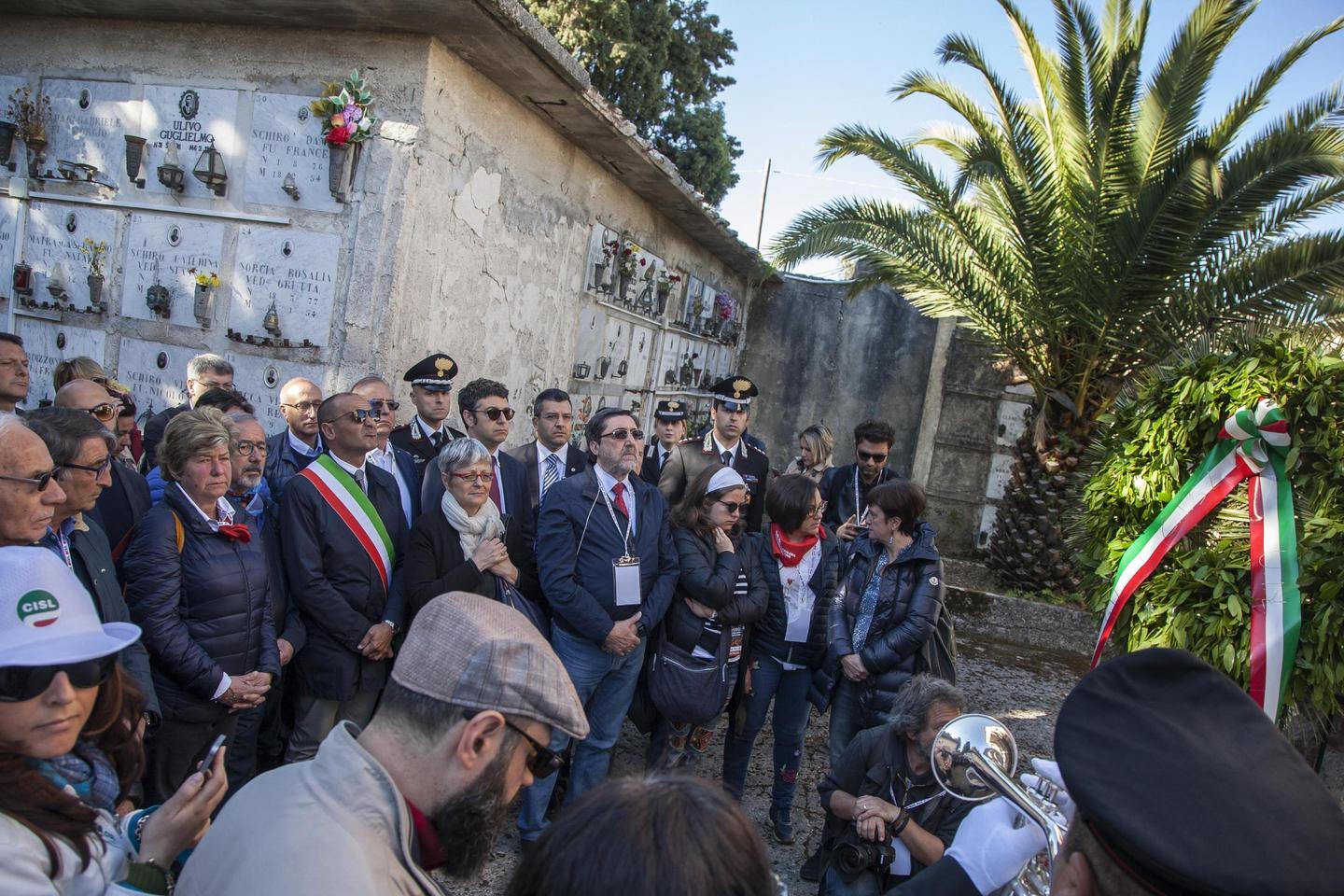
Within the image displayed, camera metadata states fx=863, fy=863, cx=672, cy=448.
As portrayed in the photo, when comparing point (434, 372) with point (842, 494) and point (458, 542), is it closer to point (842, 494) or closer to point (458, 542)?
point (458, 542)

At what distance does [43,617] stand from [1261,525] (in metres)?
3.79

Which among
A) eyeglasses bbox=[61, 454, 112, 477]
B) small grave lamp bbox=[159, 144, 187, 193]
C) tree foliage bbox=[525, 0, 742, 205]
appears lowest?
eyeglasses bbox=[61, 454, 112, 477]

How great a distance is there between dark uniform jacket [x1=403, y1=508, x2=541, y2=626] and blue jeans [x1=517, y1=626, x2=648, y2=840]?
571 mm

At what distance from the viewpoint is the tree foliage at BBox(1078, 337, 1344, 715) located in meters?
3.18

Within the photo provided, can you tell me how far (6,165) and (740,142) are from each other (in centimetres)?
1773

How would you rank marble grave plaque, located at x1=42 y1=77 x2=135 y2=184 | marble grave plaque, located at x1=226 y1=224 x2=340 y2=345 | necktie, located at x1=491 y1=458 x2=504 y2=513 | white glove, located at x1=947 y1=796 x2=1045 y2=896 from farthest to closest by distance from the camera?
marble grave plaque, located at x1=42 y1=77 x2=135 y2=184 < marble grave plaque, located at x1=226 y1=224 x2=340 y2=345 < necktie, located at x1=491 y1=458 x2=504 y2=513 < white glove, located at x1=947 y1=796 x2=1045 y2=896

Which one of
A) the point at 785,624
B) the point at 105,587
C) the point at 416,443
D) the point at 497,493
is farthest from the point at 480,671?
the point at 416,443

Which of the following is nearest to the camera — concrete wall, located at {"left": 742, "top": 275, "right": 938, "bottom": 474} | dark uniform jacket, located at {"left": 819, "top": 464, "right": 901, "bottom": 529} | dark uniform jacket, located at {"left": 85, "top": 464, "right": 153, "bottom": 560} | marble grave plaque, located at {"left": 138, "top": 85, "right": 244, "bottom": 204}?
dark uniform jacket, located at {"left": 85, "top": 464, "right": 153, "bottom": 560}

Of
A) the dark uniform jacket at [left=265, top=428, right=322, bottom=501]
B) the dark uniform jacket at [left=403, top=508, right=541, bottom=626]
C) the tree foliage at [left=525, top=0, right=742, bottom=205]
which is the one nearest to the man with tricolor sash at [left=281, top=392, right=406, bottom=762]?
the dark uniform jacket at [left=403, top=508, right=541, bottom=626]

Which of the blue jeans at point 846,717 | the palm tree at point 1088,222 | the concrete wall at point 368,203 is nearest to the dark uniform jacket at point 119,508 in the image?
the concrete wall at point 368,203

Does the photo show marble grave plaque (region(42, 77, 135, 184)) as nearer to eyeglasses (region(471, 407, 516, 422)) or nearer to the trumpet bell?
eyeglasses (region(471, 407, 516, 422))

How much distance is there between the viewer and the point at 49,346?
6.13 meters

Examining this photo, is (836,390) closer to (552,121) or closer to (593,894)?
(552,121)

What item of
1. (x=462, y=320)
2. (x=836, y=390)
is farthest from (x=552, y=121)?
(x=836, y=390)
